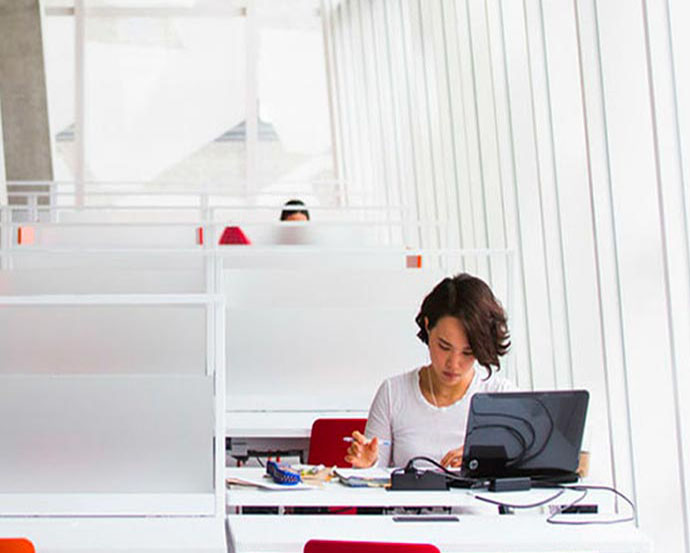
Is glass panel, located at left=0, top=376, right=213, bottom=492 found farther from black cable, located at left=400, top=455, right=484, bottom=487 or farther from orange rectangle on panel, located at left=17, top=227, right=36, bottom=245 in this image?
orange rectangle on panel, located at left=17, top=227, right=36, bottom=245

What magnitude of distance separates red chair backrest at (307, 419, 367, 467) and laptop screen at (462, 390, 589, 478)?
3.25 feet

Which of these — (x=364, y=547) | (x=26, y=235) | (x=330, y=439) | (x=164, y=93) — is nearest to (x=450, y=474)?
(x=364, y=547)

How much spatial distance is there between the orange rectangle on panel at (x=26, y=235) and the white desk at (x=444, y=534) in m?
4.10

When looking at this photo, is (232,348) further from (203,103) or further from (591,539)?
(203,103)

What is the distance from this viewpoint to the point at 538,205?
4.24m

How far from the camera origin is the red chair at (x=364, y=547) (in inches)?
71.1

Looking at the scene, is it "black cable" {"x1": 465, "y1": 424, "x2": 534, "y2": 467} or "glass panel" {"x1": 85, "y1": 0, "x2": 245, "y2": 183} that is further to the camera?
"glass panel" {"x1": 85, "y1": 0, "x2": 245, "y2": 183}

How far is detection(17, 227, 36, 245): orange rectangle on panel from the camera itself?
236 inches

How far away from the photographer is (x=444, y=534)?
2125 millimetres

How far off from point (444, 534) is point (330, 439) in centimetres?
131

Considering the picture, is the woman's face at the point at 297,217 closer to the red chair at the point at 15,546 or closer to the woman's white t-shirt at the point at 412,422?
the woman's white t-shirt at the point at 412,422

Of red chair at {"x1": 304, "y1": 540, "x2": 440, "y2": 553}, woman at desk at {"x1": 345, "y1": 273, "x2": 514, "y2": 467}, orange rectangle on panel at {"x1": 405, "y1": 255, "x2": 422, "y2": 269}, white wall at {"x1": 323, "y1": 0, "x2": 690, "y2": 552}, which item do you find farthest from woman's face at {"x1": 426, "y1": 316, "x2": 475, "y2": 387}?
orange rectangle on panel at {"x1": 405, "y1": 255, "x2": 422, "y2": 269}

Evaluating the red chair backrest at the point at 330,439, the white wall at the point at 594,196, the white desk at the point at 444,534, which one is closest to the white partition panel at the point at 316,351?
the white wall at the point at 594,196

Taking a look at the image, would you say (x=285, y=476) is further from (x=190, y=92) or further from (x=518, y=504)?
(x=190, y=92)
